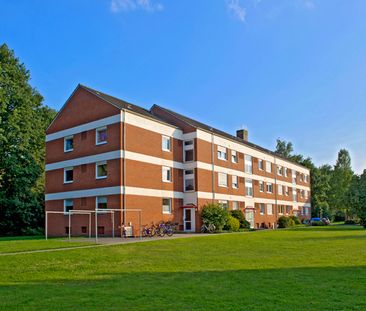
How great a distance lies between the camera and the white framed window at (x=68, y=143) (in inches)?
1420

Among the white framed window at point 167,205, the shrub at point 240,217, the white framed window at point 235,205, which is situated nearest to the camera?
the white framed window at point 167,205

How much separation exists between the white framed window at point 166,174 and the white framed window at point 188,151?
2.52m

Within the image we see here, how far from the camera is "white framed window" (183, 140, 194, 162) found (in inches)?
1491

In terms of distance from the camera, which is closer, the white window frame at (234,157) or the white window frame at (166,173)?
the white window frame at (166,173)

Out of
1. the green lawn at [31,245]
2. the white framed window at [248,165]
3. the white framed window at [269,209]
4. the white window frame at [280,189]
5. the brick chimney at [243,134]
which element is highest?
the brick chimney at [243,134]

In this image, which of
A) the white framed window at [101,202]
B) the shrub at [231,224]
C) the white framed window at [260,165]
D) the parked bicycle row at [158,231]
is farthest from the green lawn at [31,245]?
the white framed window at [260,165]

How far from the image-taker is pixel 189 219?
3697 cm

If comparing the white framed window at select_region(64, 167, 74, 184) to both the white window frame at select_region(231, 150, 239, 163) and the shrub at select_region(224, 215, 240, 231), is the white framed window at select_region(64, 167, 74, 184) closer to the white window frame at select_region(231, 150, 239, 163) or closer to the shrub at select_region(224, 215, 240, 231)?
the shrub at select_region(224, 215, 240, 231)

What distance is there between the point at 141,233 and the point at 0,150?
63.5ft

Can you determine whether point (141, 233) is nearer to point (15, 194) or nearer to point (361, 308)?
point (15, 194)

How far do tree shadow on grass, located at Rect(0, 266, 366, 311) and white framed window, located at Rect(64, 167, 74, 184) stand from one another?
25170 millimetres

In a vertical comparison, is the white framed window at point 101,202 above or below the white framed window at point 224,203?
above

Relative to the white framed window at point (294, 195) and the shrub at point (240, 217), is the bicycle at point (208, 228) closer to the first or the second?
the shrub at point (240, 217)

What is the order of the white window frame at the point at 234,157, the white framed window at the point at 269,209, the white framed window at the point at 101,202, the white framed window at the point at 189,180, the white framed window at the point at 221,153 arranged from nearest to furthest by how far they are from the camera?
the white framed window at the point at 101,202
the white framed window at the point at 189,180
the white framed window at the point at 221,153
the white window frame at the point at 234,157
the white framed window at the point at 269,209
